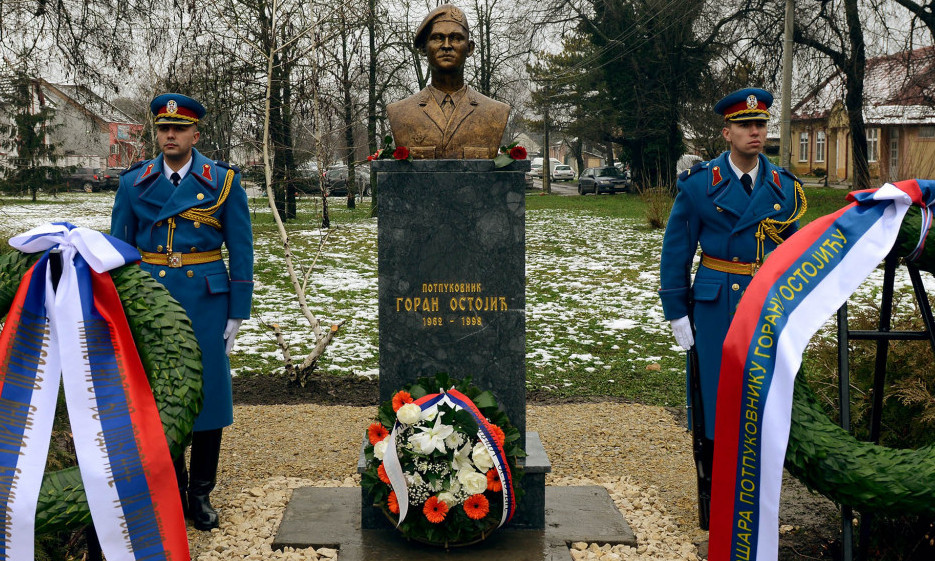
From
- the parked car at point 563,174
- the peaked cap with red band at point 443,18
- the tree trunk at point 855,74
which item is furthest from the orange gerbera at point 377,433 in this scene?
the parked car at point 563,174

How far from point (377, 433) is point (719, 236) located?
1.94 meters

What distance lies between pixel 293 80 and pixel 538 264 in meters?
6.83

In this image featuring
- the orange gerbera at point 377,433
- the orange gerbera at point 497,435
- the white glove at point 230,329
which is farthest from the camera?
the white glove at point 230,329

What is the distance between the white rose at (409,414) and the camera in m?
4.06

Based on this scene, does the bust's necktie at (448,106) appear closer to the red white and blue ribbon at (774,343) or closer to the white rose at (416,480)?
the white rose at (416,480)

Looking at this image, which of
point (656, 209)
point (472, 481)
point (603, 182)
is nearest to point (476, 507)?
point (472, 481)

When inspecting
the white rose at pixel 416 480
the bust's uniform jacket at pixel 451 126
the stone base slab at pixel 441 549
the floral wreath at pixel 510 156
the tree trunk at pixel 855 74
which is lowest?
the stone base slab at pixel 441 549

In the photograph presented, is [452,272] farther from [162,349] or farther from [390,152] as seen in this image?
[162,349]

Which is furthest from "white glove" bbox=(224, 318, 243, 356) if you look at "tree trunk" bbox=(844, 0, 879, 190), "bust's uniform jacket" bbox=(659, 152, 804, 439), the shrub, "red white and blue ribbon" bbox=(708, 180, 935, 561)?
"tree trunk" bbox=(844, 0, 879, 190)

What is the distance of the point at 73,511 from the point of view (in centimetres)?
278

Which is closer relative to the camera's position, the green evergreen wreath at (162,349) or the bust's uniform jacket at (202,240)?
the green evergreen wreath at (162,349)

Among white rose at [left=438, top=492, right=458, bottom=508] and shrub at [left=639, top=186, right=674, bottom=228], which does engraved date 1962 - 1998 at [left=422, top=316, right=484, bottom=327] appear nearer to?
white rose at [left=438, top=492, right=458, bottom=508]

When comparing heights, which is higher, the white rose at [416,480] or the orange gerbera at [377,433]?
the orange gerbera at [377,433]

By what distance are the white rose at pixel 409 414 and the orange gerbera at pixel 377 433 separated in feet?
0.74
